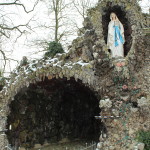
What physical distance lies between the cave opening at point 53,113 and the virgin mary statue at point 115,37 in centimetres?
290

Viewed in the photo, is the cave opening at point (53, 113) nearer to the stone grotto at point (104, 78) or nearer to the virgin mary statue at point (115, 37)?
the stone grotto at point (104, 78)

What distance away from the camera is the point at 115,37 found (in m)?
8.56

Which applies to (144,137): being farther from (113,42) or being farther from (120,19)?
(120,19)

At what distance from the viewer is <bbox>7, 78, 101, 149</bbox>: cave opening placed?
9867 mm

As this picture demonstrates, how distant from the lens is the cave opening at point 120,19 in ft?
28.9

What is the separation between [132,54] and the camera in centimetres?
810

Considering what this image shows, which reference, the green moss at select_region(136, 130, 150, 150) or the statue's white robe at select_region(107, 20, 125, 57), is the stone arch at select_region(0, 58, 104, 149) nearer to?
the statue's white robe at select_region(107, 20, 125, 57)

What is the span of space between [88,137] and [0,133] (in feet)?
18.4

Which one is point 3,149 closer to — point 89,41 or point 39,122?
point 39,122

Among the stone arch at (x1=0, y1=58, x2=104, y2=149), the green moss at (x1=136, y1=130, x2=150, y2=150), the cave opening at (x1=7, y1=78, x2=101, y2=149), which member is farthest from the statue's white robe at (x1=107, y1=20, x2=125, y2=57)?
the green moss at (x1=136, y1=130, x2=150, y2=150)

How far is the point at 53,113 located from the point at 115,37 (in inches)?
220

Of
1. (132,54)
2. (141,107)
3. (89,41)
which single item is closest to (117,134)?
(141,107)

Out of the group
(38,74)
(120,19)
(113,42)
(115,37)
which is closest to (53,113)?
(38,74)

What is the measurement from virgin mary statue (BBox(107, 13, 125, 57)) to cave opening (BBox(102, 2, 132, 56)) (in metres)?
0.38
